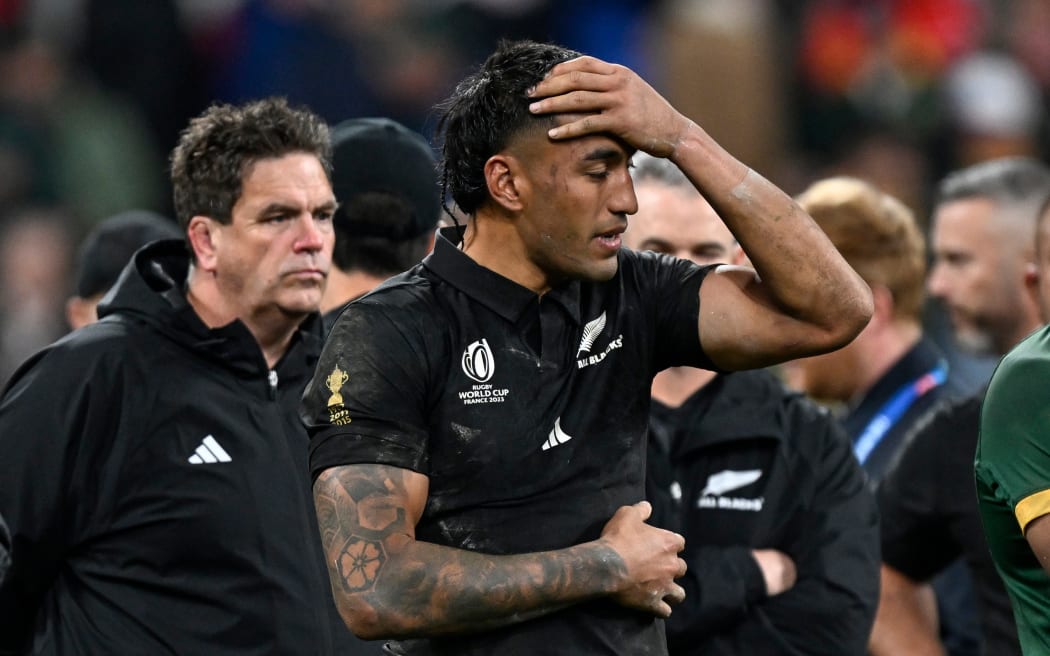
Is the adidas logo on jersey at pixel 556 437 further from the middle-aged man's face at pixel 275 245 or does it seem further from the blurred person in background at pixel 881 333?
the blurred person in background at pixel 881 333

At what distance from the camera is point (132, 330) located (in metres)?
4.30

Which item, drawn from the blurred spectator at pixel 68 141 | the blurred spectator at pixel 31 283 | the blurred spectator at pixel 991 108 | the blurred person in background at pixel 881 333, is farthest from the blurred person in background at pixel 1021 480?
the blurred spectator at pixel 991 108

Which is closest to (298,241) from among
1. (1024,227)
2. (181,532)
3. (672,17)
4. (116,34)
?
(181,532)

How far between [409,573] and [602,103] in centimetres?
99

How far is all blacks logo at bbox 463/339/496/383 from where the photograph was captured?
3250 mm

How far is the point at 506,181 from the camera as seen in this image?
3357 millimetres

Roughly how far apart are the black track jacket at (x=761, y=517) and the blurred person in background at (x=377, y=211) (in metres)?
0.98

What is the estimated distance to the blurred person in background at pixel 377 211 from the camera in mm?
5039

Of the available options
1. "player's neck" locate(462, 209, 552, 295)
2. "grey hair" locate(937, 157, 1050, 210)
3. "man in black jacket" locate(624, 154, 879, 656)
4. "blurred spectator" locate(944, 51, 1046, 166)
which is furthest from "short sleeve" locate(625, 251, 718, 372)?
"blurred spectator" locate(944, 51, 1046, 166)

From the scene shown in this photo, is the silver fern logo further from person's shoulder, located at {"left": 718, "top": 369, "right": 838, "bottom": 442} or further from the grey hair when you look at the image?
the grey hair

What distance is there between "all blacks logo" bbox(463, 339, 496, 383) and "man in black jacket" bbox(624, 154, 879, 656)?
118 centimetres

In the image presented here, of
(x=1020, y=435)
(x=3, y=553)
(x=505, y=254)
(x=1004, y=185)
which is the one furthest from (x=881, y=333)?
(x=3, y=553)

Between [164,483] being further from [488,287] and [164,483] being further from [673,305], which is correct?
[673,305]

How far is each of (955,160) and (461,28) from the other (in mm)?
3623
